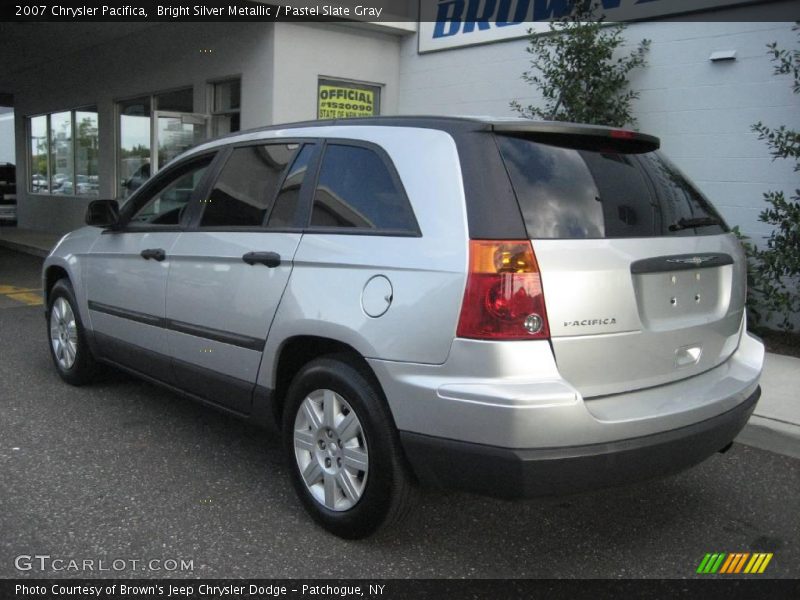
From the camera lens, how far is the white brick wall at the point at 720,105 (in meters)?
7.45

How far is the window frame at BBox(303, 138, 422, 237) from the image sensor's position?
2.91 meters

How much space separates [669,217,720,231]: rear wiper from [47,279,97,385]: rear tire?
12.5ft

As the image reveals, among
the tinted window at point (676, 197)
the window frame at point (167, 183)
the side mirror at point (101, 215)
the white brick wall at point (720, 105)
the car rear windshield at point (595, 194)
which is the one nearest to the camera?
the car rear windshield at point (595, 194)

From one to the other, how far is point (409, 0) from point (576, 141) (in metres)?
9.18

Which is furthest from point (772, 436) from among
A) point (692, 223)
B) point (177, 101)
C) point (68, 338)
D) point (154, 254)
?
point (177, 101)

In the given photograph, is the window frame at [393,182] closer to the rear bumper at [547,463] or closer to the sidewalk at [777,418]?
the rear bumper at [547,463]

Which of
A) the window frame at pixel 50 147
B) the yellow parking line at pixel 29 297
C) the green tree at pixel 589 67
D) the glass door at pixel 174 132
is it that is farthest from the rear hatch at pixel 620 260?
the window frame at pixel 50 147

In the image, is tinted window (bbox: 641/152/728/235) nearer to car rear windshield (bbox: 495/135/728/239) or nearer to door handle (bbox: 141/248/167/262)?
car rear windshield (bbox: 495/135/728/239)

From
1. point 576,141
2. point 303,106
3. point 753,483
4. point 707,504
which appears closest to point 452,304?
A: point 576,141

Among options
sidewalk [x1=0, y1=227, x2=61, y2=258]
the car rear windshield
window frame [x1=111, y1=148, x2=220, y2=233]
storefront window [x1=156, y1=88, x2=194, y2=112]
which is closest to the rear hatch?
the car rear windshield

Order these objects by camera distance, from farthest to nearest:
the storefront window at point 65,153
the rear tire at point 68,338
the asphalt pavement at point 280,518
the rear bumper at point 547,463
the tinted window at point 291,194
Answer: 1. the storefront window at point 65,153
2. the rear tire at point 68,338
3. the tinted window at point 291,194
4. the asphalt pavement at point 280,518
5. the rear bumper at point 547,463

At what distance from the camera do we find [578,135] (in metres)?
3.01

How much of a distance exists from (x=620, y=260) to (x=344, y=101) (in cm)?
941

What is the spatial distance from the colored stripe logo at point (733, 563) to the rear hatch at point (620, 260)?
0.79m
